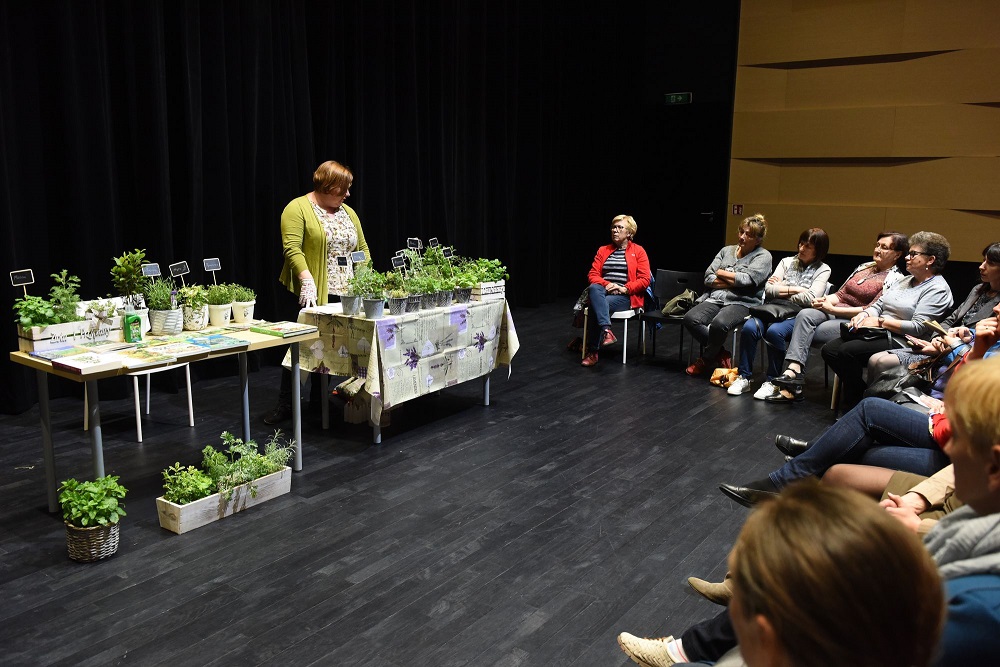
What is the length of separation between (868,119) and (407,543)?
6.63 m

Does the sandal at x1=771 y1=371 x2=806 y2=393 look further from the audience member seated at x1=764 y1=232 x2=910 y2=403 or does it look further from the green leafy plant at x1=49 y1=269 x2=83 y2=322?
the green leafy plant at x1=49 y1=269 x2=83 y2=322

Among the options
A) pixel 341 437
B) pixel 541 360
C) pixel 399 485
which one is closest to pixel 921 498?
pixel 399 485

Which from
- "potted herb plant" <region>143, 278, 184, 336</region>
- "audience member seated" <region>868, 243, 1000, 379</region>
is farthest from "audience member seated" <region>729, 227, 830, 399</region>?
"potted herb plant" <region>143, 278, 184, 336</region>

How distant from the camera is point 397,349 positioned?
13.3ft

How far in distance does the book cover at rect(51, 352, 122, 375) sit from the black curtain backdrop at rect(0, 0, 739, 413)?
78.2 inches

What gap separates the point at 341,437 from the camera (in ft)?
14.1

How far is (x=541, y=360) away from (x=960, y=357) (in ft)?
11.0

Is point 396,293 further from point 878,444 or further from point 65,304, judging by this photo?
point 878,444

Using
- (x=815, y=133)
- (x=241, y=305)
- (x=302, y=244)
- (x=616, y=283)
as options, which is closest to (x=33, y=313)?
(x=241, y=305)

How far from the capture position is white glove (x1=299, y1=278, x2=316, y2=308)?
167 inches

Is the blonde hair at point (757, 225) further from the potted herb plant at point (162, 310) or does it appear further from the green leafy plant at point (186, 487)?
the green leafy plant at point (186, 487)

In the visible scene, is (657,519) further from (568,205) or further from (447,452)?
(568,205)

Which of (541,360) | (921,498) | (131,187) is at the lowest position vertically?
(541,360)

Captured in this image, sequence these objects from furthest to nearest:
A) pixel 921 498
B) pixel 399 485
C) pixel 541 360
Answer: pixel 541 360 → pixel 399 485 → pixel 921 498
